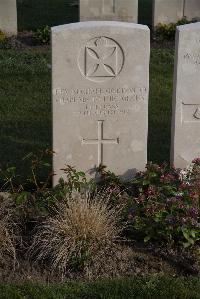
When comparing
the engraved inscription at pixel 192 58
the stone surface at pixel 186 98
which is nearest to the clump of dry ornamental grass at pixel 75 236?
the stone surface at pixel 186 98

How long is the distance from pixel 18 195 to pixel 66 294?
132cm

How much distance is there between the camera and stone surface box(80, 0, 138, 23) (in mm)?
14516

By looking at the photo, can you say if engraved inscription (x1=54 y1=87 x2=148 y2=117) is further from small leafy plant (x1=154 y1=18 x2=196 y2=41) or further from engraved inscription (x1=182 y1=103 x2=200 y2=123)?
small leafy plant (x1=154 y1=18 x2=196 y2=41)

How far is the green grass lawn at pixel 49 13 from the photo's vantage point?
52.7 feet

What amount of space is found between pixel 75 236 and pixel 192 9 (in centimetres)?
1020

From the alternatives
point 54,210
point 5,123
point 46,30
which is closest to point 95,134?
point 54,210

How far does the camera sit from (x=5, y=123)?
944 cm

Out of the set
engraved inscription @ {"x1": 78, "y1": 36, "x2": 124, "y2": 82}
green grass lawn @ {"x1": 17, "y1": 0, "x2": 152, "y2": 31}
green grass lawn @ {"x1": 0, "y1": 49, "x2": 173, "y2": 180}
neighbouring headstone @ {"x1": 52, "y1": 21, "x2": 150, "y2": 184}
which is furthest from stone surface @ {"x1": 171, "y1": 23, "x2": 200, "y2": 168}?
green grass lawn @ {"x1": 17, "y1": 0, "x2": 152, "y2": 31}

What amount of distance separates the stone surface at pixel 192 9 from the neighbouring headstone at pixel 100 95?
850cm

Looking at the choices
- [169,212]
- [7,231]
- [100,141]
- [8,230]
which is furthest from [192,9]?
[7,231]

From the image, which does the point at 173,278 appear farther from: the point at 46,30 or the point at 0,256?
the point at 46,30

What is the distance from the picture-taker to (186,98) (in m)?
7.14

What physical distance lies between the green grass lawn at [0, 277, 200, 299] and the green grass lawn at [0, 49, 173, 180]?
2.63 m

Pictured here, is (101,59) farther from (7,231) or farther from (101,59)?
(7,231)
